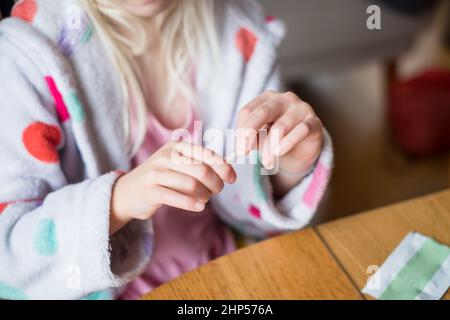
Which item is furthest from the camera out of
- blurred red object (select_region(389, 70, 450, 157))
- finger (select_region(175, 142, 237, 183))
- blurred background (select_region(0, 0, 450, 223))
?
blurred red object (select_region(389, 70, 450, 157))

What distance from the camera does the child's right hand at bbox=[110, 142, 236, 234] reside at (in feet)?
1.35

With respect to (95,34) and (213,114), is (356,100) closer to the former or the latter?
(213,114)

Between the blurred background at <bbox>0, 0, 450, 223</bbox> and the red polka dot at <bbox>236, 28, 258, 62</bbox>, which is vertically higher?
→ the red polka dot at <bbox>236, 28, 258, 62</bbox>

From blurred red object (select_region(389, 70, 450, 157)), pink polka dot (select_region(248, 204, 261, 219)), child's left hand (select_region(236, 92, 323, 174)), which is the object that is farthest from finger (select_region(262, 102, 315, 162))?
blurred red object (select_region(389, 70, 450, 157))

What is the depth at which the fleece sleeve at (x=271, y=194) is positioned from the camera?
0.53 metres

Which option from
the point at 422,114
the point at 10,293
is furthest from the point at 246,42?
the point at 422,114

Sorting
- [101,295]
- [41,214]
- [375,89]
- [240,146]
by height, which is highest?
[240,146]

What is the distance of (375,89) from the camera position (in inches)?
58.9

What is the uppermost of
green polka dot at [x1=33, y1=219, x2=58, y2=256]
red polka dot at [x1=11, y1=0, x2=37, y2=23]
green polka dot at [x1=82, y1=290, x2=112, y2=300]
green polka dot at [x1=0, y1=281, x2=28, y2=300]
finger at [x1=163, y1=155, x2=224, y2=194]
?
red polka dot at [x1=11, y1=0, x2=37, y2=23]

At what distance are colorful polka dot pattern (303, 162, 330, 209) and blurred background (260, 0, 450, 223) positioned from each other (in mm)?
641

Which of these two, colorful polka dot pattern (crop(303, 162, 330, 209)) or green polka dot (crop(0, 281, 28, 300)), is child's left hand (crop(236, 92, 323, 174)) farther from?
green polka dot (crop(0, 281, 28, 300))

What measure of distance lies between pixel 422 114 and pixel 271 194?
3.01ft

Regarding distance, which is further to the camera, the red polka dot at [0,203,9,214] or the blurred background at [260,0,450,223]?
the blurred background at [260,0,450,223]

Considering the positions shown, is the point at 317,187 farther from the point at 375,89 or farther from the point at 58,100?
the point at 375,89
